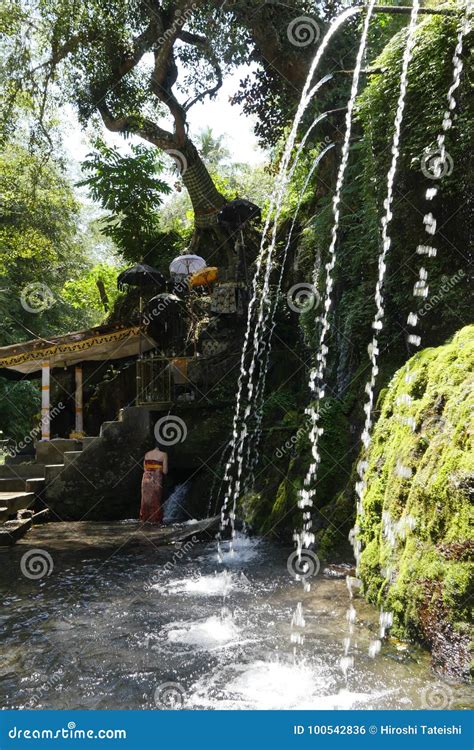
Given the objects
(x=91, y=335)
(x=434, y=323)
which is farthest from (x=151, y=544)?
(x=91, y=335)

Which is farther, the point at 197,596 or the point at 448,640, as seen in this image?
the point at 197,596

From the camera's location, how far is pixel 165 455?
11.5 meters

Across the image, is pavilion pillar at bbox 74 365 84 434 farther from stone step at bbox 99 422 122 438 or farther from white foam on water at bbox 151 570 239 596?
white foam on water at bbox 151 570 239 596

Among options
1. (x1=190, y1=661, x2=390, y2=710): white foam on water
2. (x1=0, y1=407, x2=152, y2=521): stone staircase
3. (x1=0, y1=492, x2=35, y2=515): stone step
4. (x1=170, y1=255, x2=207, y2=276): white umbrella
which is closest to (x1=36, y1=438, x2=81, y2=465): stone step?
(x1=0, y1=407, x2=152, y2=521): stone staircase

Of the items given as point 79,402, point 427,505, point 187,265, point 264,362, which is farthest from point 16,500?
point 427,505

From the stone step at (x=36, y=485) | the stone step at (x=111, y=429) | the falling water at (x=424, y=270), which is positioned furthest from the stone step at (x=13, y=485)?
the falling water at (x=424, y=270)

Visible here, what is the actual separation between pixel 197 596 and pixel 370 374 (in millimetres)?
4038

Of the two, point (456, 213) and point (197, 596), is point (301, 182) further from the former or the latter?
point (197, 596)

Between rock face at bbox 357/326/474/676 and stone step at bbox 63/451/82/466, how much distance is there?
7876 mm

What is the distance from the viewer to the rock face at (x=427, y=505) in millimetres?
3848

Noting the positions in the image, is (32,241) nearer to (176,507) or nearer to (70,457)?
(70,457)

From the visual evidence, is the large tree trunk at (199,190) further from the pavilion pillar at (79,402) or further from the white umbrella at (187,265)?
the pavilion pillar at (79,402)

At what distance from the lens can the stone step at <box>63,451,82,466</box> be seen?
1245 centimetres

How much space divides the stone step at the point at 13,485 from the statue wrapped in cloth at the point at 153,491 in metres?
3.11
